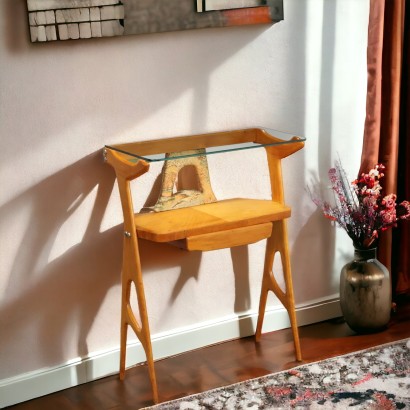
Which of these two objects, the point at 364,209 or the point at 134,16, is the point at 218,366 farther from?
the point at 134,16

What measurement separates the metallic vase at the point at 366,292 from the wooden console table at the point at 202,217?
1.11 feet

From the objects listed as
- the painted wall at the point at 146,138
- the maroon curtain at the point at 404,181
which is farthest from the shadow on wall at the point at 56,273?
the maroon curtain at the point at 404,181

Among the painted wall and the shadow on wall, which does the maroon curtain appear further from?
the shadow on wall

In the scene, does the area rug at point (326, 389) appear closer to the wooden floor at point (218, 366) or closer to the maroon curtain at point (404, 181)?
the wooden floor at point (218, 366)

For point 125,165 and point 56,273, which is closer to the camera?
point 125,165

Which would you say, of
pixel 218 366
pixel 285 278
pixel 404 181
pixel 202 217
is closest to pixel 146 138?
pixel 202 217

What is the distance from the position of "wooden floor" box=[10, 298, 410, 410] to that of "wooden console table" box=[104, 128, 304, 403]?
0.29ft

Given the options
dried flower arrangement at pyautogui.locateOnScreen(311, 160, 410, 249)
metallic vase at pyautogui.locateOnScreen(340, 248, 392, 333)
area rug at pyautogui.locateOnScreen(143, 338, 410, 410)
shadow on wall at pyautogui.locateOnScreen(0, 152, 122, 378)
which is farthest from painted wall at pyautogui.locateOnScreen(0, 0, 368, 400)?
area rug at pyautogui.locateOnScreen(143, 338, 410, 410)

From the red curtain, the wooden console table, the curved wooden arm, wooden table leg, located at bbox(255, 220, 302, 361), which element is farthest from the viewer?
the red curtain

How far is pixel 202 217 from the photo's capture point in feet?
10.1

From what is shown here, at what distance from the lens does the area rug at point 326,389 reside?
2.88 meters

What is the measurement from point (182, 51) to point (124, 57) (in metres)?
0.25

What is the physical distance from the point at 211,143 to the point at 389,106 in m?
0.82

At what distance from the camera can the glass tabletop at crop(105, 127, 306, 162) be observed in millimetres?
3082
